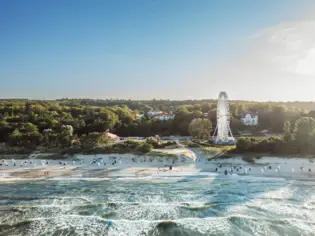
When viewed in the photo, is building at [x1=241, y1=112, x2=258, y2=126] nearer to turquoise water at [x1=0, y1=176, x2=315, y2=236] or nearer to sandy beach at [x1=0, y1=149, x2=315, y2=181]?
sandy beach at [x1=0, y1=149, x2=315, y2=181]

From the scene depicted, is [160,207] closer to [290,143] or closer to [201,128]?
[290,143]

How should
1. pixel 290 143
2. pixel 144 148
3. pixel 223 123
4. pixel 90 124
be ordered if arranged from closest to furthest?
pixel 290 143 < pixel 144 148 < pixel 223 123 < pixel 90 124

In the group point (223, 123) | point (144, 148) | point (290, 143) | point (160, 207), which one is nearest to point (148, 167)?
point (144, 148)

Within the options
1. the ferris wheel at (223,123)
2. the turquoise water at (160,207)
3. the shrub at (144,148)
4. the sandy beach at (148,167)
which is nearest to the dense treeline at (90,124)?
the sandy beach at (148,167)

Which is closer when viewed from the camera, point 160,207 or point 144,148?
point 160,207

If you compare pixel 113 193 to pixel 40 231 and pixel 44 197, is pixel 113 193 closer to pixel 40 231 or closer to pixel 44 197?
pixel 44 197

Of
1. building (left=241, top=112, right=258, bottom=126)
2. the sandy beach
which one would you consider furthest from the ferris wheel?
building (left=241, top=112, right=258, bottom=126)

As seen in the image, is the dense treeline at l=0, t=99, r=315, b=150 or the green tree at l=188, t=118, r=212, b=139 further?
the green tree at l=188, t=118, r=212, b=139

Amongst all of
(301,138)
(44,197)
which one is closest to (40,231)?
(44,197)

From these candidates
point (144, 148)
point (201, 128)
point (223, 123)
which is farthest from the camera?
point (201, 128)

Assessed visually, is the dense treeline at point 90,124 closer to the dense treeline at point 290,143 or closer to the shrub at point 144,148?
the shrub at point 144,148
